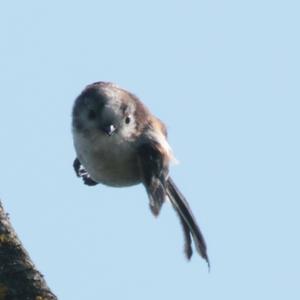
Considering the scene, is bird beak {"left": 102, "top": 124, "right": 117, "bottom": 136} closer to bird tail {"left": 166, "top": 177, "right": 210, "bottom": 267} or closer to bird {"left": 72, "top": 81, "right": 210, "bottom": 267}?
bird {"left": 72, "top": 81, "right": 210, "bottom": 267}

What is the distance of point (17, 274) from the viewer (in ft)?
10.8

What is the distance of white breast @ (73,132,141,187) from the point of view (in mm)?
6625

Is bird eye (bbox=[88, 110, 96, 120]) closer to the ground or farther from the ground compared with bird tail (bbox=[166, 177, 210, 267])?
farther from the ground

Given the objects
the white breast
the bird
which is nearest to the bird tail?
the bird

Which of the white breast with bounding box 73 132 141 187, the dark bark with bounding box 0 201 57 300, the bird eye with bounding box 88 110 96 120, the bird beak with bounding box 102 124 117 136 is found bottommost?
the dark bark with bounding box 0 201 57 300

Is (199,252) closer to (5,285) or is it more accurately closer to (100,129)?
(100,129)

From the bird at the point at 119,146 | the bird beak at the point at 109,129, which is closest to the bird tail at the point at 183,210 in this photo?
the bird at the point at 119,146

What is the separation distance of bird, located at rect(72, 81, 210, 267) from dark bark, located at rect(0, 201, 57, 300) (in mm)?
2879

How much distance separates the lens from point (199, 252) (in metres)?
6.79

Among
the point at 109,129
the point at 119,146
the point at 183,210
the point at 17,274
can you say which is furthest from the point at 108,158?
the point at 17,274

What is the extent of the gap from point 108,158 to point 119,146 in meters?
0.15

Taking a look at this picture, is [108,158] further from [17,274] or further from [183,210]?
[17,274]

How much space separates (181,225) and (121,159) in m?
0.99

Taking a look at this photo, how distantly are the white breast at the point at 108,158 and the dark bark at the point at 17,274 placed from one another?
3.11m
